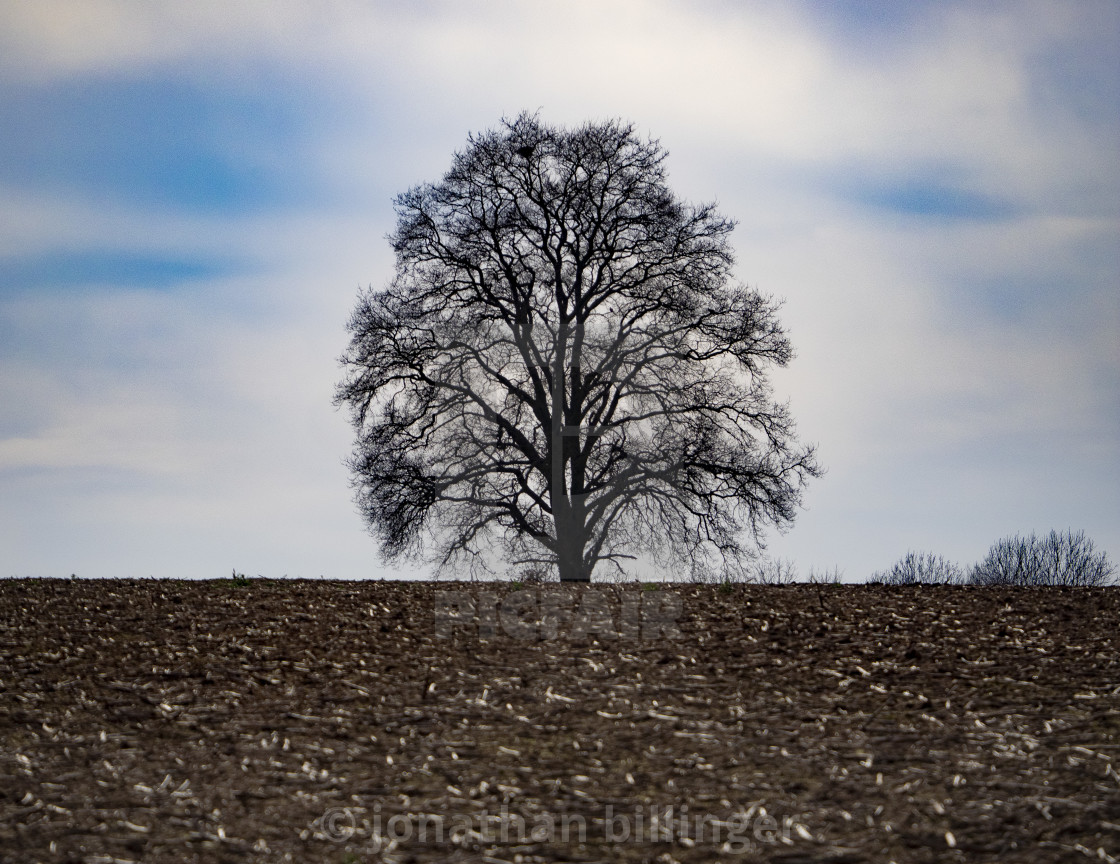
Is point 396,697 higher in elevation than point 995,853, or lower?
higher

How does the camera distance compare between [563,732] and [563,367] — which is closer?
[563,732]

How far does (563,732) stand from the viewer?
20.0ft

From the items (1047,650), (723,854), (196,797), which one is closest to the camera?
(723,854)

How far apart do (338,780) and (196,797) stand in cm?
78

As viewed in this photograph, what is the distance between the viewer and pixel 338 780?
5.60 m

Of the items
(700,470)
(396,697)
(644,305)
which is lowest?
(396,697)

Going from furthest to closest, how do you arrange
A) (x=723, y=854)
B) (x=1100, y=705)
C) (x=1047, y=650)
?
(x=1047, y=650) → (x=1100, y=705) → (x=723, y=854)

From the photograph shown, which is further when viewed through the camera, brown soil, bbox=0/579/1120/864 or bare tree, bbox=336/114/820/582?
bare tree, bbox=336/114/820/582

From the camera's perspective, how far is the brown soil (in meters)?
4.96

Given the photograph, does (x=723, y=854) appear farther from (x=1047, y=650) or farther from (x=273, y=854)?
(x=1047, y=650)

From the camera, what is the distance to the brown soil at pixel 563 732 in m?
4.96

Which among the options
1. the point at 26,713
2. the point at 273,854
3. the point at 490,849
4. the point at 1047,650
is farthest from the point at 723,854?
the point at 26,713

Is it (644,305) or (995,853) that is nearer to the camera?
(995,853)

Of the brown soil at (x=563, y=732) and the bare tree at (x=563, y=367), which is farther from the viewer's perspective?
the bare tree at (x=563, y=367)
